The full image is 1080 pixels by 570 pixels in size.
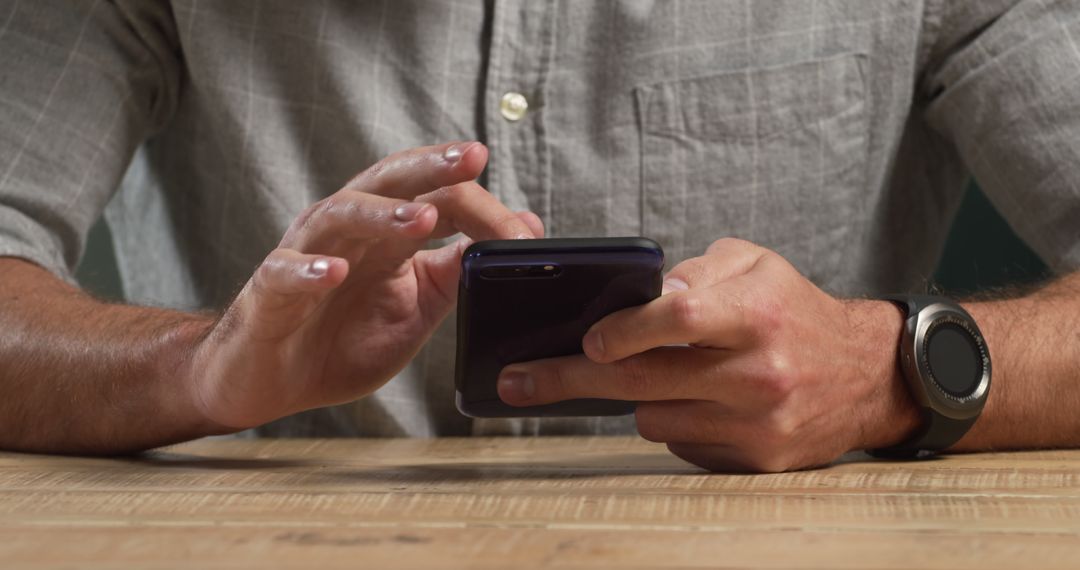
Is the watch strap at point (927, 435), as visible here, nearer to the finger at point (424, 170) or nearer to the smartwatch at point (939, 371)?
the smartwatch at point (939, 371)

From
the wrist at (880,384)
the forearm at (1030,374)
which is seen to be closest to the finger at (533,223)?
the wrist at (880,384)

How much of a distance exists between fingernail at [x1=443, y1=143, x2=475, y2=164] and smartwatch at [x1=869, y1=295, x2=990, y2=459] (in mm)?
383

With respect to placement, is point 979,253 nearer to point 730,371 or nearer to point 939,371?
point 939,371

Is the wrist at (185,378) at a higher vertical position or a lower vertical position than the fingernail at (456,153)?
lower

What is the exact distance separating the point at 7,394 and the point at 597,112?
69 cm

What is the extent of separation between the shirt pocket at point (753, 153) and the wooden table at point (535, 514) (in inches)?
19.1

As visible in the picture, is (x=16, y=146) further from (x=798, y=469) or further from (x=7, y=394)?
(x=798, y=469)

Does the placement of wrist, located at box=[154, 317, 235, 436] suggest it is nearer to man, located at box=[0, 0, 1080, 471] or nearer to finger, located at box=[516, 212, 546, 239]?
man, located at box=[0, 0, 1080, 471]

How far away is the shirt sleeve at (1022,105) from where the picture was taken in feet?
4.11

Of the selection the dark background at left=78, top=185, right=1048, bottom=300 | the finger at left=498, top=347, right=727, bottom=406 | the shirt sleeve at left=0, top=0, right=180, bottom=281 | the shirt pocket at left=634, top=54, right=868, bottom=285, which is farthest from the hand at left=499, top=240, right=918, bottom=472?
the dark background at left=78, top=185, right=1048, bottom=300

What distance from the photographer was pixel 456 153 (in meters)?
0.81

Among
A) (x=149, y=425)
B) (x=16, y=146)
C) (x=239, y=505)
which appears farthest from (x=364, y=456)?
(x=16, y=146)

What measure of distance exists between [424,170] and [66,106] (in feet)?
2.11

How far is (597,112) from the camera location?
133 cm
